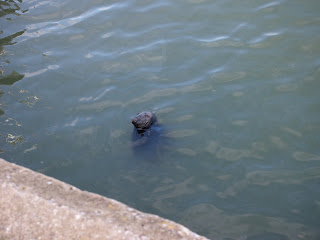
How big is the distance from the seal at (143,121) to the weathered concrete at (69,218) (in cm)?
184

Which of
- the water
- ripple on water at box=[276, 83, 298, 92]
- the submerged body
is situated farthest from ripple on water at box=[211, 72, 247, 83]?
the submerged body

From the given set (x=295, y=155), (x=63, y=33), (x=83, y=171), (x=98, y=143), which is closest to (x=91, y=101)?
(x=98, y=143)

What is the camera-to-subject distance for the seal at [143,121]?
224 inches

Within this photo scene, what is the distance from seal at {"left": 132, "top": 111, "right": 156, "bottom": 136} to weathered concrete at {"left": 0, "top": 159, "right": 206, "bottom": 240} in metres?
1.84

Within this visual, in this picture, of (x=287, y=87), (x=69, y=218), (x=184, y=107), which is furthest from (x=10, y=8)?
(x=69, y=218)

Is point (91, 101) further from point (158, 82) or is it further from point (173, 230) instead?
point (173, 230)

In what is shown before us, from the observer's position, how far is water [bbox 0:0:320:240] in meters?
4.91

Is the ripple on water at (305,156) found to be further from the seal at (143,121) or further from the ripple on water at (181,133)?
the seal at (143,121)

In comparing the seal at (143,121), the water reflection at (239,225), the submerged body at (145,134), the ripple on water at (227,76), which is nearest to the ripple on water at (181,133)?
the submerged body at (145,134)

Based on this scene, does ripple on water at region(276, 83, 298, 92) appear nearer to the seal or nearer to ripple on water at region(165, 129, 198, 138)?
ripple on water at region(165, 129, 198, 138)

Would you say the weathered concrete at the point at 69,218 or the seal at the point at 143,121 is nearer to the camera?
the weathered concrete at the point at 69,218

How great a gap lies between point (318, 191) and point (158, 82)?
10.9 ft

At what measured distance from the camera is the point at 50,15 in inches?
374

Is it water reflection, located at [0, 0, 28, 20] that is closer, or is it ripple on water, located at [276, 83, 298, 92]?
ripple on water, located at [276, 83, 298, 92]
